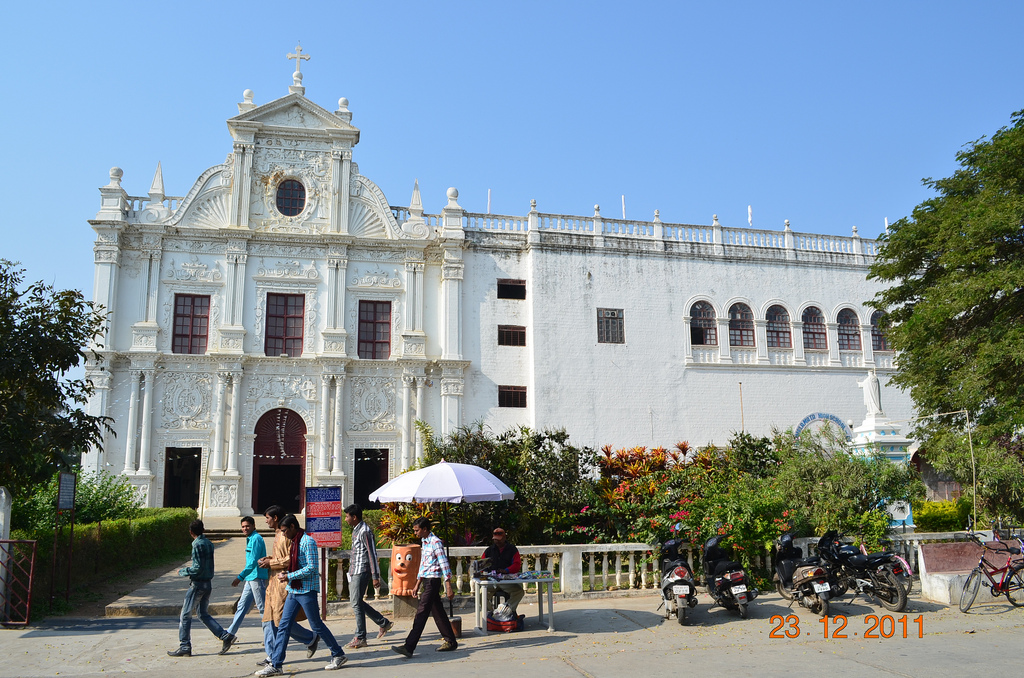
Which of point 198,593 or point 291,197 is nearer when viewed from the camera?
point 198,593

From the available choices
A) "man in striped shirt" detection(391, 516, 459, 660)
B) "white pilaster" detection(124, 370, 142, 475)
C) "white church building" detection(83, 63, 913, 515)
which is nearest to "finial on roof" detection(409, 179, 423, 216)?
"white church building" detection(83, 63, 913, 515)

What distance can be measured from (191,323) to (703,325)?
51.4 ft

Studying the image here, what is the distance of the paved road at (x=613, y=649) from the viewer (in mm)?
7262

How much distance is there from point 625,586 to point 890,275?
32.8 feet

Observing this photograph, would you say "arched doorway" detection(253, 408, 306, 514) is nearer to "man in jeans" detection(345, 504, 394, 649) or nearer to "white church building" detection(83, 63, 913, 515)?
"white church building" detection(83, 63, 913, 515)

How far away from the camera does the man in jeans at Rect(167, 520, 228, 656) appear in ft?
26.8

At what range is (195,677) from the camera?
7234mm

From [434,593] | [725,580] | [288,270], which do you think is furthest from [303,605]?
[288,270]

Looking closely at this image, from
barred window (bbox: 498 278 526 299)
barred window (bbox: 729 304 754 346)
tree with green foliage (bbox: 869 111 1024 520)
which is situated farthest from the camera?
barred window (bbox: 729 304 754 346)

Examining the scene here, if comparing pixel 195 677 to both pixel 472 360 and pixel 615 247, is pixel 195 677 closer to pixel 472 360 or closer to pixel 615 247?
pixel 472 360

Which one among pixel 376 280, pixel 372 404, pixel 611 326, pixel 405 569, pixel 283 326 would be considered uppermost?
pixel 376 280

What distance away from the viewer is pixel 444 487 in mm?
9227

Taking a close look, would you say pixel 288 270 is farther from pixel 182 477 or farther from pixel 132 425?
pixel 182 477

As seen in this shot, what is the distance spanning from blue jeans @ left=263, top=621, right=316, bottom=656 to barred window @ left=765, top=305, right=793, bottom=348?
68.1ft
